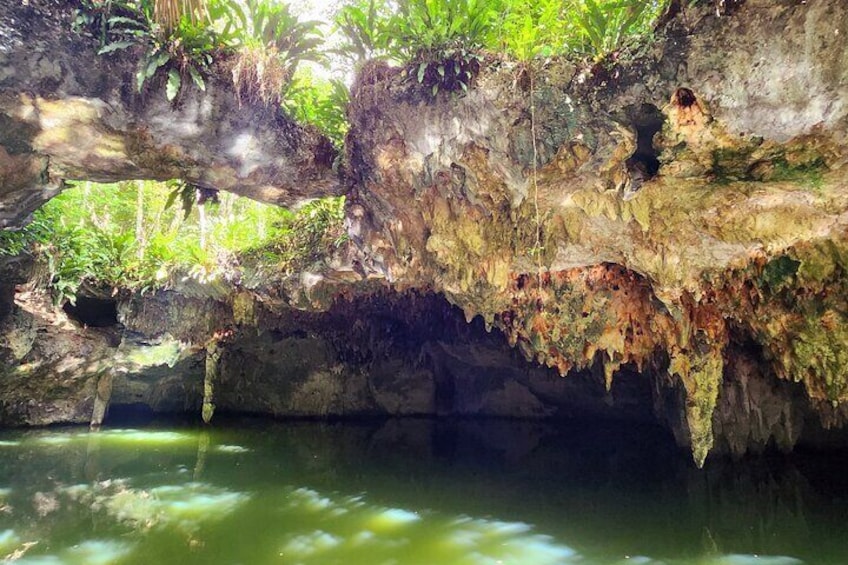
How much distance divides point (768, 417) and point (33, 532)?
10.6m

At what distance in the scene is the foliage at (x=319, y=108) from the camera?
5672 mm

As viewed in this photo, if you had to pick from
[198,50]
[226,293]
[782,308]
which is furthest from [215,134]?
[782,308]

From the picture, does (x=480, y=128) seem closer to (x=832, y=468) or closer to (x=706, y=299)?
(x=706, y=299)

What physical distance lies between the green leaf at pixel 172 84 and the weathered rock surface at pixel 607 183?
316 millimetres

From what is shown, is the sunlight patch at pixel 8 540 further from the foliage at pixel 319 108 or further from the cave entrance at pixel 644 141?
the cave entrance at pixel 644 141

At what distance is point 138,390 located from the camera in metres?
12.2

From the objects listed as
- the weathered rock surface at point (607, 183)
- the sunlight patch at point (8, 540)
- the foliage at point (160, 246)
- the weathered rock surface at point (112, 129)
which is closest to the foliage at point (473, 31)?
the weathered rock surface at point (607, 183)

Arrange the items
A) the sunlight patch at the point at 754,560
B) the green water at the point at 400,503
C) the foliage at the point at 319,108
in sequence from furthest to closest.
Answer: the foliage at the point at 319,108 < the green water at the point at 400,503 < the sunlight patch at the point at 754,560

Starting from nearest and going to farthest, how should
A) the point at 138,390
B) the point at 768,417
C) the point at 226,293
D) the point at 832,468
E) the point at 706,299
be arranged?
the point at 706,299, the point at 832,468, the point at 768,417, the point at 226,293, the point at 138,390

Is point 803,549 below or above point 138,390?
below

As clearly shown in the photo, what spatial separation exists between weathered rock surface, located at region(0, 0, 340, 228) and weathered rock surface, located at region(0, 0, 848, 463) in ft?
0.07

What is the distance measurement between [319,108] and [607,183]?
326 cm

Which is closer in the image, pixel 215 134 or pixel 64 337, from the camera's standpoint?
pixel 215 134

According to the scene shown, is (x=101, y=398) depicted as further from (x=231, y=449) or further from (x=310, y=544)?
(x=310, y=544)
